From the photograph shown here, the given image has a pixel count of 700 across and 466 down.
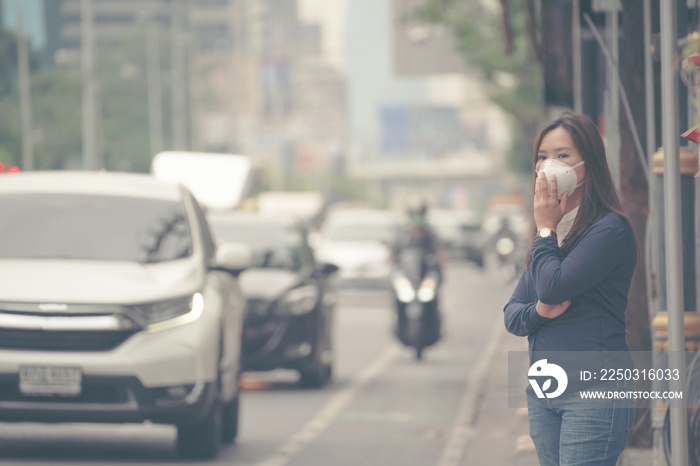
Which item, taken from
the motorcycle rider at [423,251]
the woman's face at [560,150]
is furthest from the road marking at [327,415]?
the woman's face at [560,150]

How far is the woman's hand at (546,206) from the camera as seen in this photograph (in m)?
4.22

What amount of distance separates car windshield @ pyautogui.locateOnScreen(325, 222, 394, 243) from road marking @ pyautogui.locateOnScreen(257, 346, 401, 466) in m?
14.5

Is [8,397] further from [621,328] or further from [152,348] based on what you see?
[621,328]

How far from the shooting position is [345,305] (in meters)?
27.4

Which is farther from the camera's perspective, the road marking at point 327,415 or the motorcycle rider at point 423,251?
the motorcycle rider at point 423,251

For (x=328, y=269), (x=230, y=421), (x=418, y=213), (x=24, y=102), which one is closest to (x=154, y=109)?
(x=24, y=102)

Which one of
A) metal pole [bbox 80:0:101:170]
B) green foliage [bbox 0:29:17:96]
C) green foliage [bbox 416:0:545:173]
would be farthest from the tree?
green foliage [bbox 0:29:17:96]

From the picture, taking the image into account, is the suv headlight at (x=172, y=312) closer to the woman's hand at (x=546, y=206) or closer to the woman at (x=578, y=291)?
the woman at (x=578, y=291)

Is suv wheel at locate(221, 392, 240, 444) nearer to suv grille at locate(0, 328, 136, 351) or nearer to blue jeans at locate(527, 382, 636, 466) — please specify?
suv grille at locate(0, 328, 136, 351)

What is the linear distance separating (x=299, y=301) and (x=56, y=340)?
17.9 ft

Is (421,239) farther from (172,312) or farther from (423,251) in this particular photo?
(172,312)

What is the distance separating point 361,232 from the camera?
3253 centimetres

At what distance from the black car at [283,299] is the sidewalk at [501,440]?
170 cm

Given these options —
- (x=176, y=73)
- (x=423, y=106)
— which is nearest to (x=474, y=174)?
(x=423, y=106)
